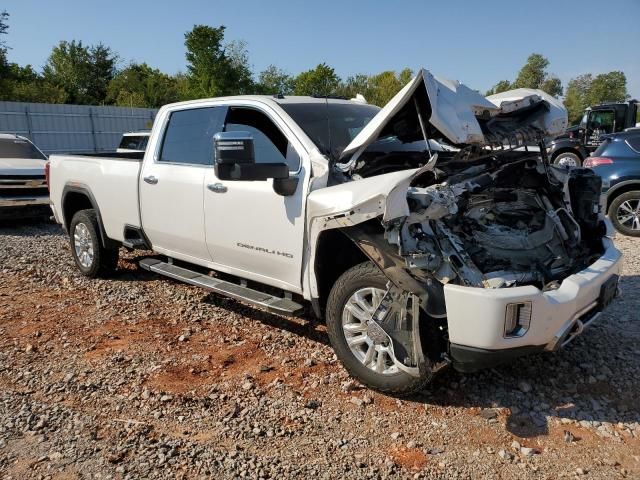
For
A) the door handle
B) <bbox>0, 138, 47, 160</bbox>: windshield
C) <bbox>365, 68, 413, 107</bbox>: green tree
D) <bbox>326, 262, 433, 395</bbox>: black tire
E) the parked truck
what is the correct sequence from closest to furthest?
<bbox>326, 262, 433, 395</bbox>: black tire, the door handle, <bbox>0, 138, 47, 160</bbox>: windshield, the parked truck, <bbox>365, 68, 413, 107</bbox>: green tree

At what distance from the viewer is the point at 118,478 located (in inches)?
107

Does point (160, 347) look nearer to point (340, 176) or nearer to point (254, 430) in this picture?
point (254, 430)

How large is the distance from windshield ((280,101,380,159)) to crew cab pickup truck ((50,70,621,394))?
16mm

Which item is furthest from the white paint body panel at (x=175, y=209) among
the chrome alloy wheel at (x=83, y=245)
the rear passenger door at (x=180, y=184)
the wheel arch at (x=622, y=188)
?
the wheel arch at (x=622, y=188)

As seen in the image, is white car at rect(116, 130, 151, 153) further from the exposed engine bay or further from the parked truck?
the parked truck

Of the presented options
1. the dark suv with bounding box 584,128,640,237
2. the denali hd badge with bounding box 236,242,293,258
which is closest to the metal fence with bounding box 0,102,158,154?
the dark suv with bounding box 584,128,640,237

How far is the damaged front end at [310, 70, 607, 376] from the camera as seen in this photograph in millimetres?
3096

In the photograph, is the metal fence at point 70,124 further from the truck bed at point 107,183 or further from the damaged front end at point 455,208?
the damaged front end at point 455,208

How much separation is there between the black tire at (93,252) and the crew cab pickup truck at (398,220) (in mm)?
1291

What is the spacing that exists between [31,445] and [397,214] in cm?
249

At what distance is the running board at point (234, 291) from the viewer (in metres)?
3.89

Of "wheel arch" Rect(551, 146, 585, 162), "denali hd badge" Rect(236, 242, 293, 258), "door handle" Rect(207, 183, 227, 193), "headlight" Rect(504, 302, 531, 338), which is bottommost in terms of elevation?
"headlight" Rect(504, 302, 531, 338)

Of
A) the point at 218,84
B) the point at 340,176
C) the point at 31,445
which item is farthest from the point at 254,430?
the point at 218,84

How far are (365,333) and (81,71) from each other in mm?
50163
